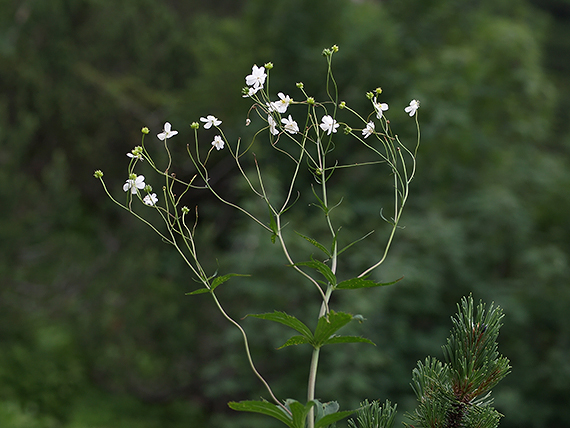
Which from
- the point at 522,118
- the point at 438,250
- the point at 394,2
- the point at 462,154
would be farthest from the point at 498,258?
the point at 394,2

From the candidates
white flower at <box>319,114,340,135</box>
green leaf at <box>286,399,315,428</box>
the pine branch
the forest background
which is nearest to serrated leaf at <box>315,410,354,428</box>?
green leaf at <box>286,399,315,428</box>

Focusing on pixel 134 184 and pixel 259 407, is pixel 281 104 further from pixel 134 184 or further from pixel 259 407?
pixel 259 407

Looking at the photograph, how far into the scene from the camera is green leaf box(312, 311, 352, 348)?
531mm

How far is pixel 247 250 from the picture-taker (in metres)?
3.59

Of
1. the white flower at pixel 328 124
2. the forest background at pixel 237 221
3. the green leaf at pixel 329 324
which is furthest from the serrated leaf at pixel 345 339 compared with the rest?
the forest background at pixel 237 221

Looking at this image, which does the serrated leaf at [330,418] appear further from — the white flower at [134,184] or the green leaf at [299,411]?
the white flower at [134,184]

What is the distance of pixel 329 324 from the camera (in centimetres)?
55

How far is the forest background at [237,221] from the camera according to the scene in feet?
11.6

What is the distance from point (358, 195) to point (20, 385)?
11.3ft

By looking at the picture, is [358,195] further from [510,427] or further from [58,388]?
[58,388]

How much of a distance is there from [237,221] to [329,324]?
360 centimetres

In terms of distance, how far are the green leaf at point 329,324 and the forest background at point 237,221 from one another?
8.57ft

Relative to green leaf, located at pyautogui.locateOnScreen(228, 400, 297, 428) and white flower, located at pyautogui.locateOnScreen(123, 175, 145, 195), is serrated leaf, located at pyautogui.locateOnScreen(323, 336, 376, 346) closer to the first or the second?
green leaf, located at pyautogui.locateOnScreen(228, 400, 297, 428)

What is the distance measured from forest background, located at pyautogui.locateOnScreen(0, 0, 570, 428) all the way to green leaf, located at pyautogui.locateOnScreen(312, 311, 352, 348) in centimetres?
261
